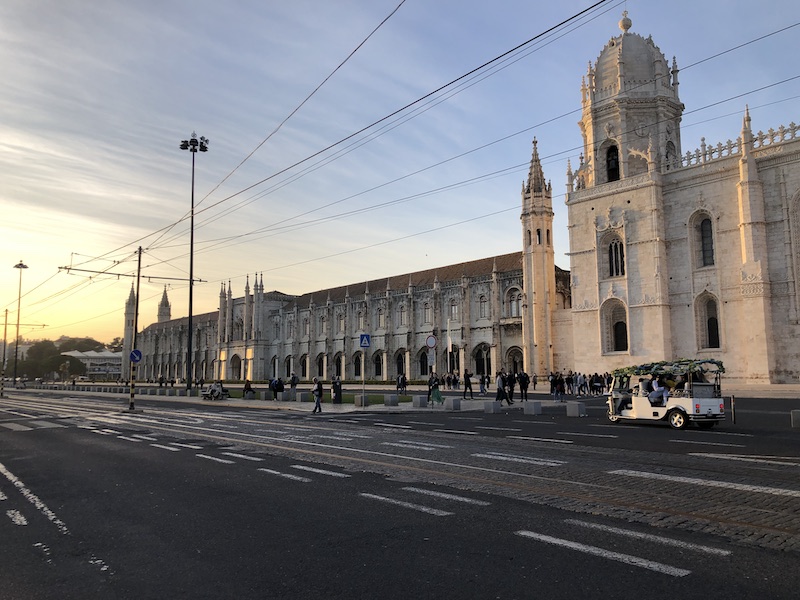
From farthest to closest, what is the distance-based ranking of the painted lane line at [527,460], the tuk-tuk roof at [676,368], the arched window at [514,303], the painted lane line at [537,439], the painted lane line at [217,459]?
the arched window at [514,303], the tuk-tuk roof at [676,368], the painted lane line at [537,439], the painted lane line at [217,459], the painted lane line at [527,460]

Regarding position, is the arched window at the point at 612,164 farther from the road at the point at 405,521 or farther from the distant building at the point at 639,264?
the road at the point at 405,521

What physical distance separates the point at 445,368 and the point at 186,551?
53534 millimetres

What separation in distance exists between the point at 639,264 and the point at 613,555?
1471 inches

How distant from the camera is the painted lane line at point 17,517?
6.71 meters

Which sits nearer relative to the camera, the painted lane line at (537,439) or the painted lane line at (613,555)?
the painted lane line at (613,555)

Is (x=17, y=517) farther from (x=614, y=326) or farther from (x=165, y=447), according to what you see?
(x=614, y=326)

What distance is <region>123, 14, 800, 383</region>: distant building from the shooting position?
33.6 m

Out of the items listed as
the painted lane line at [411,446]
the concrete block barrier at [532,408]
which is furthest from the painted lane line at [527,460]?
the concrete block barrier at [532,408]

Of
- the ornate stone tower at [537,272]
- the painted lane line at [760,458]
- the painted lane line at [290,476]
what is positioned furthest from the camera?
the ornate stone tower at [537,272]

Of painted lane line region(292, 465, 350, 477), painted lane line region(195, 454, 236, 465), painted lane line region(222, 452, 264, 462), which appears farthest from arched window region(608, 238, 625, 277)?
painted lane line region(292, 465, 350, 477)

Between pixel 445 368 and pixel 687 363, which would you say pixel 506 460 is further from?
pixel 445 368

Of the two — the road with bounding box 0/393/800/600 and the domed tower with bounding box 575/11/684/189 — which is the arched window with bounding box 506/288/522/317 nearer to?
the domed tower with bounding box 575/11/684/189

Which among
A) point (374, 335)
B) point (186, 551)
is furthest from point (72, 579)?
point (374, 335)

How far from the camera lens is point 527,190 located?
50406 millimetres
